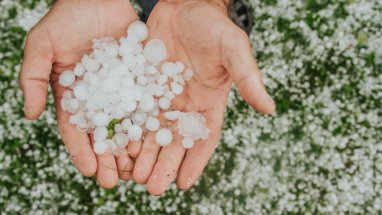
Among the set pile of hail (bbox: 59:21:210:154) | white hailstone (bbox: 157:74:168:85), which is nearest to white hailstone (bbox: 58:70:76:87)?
pile of hail (bbox: 59:21:210:154)

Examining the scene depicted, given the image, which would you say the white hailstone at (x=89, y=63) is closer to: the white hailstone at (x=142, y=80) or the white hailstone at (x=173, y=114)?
the white hailstone at (x=142, y=80)

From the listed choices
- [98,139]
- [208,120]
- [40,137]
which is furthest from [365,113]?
[40,137]

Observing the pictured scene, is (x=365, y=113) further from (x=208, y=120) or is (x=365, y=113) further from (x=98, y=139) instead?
(x=98, y=139)

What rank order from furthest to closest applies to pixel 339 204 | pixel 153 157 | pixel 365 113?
1. pixel 365 113
2. pixel 339 204
3. pixel 153 157

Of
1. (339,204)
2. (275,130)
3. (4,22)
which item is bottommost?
(339,204)

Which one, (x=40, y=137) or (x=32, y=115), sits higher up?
(x=32, y=115)

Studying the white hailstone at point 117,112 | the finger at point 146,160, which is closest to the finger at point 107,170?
the finger at point 146,160
